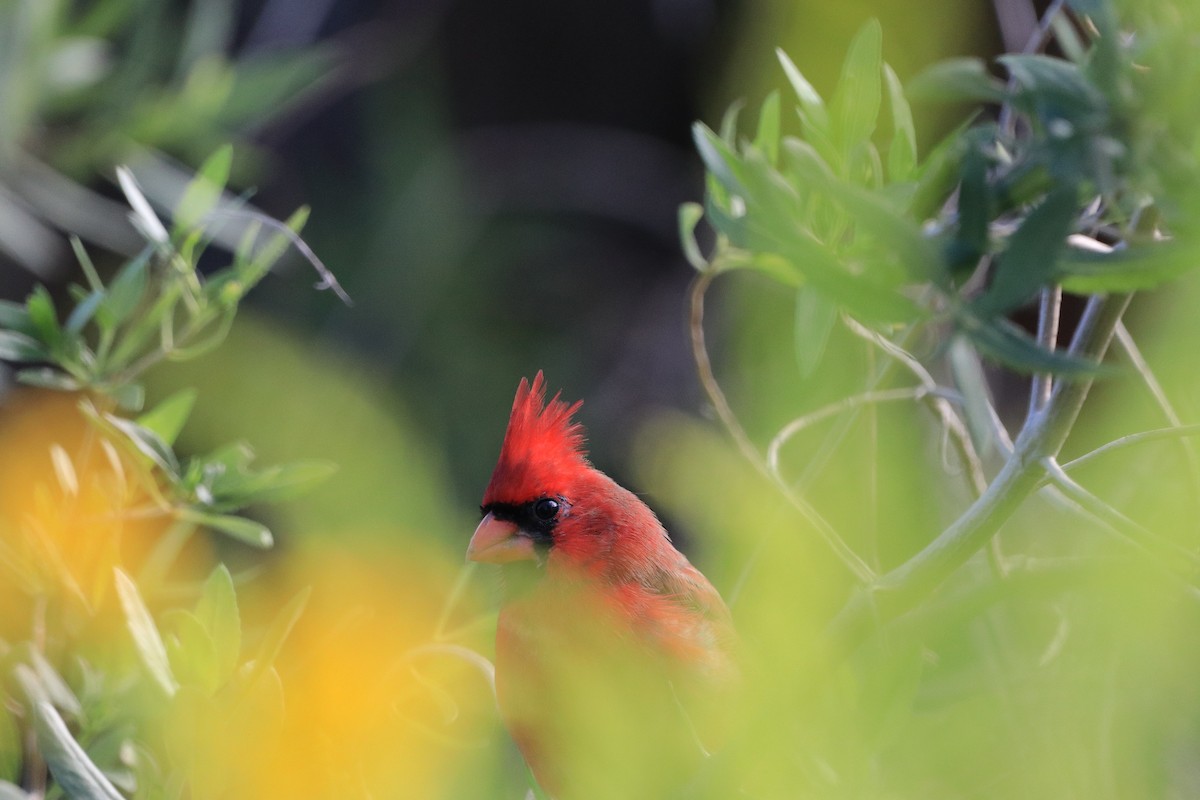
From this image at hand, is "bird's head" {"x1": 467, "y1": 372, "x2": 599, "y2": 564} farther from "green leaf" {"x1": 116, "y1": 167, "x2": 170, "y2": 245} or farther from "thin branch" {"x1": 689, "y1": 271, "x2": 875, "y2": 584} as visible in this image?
"green leaf" {"x1": 116, "y1": 167, "x2": 170, "y2": 245}

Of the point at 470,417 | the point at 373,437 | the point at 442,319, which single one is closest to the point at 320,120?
the point at 442,319

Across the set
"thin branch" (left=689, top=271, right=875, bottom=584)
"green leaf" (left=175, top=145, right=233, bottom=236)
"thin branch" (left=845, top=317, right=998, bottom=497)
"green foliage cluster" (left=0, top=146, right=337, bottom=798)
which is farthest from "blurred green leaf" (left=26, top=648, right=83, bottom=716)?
"thin branch" (left=845, top=317, right=998, bottom=497)

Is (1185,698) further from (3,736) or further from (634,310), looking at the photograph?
(634,310)

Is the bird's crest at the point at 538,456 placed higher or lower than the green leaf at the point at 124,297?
lower

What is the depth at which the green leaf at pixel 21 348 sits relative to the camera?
2.89 feet

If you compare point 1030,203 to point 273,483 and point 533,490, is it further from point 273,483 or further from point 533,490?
point 533,490

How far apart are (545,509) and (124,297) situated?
69cm

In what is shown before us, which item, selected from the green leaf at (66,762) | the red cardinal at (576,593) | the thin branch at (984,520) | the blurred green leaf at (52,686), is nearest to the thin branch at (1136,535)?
the thin branch at (984,520)

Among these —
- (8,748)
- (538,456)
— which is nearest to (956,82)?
(8,748)

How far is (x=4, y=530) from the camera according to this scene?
0.98m

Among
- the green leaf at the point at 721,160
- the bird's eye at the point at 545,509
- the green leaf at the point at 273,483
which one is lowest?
the bird's eye at the point at 545,509

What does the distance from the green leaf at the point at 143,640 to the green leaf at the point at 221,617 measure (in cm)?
4

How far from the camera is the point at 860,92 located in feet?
2.40

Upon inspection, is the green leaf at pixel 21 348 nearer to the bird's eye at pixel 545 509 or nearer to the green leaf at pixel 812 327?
the green leaf at pixel 812 327
